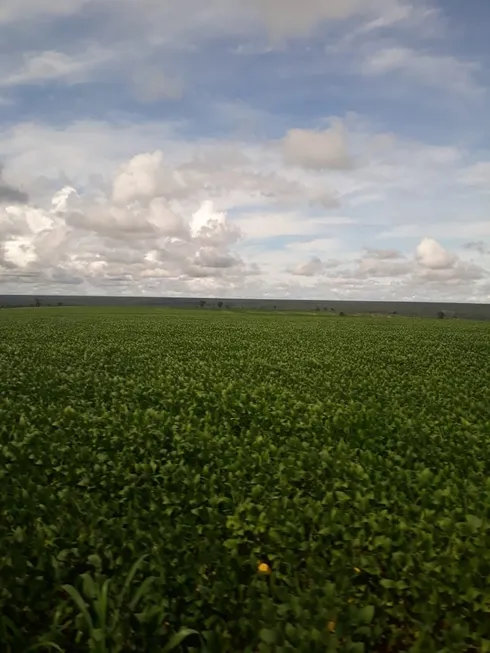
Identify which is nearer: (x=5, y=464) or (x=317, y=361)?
(x=5, y=464)

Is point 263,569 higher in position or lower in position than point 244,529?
lower

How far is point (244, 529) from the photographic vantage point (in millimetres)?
5676

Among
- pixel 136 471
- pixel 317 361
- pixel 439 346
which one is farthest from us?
pixel 439 346

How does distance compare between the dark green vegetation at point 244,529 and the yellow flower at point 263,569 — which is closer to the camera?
the dark green vegetation at point 244,529

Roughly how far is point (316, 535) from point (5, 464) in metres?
4.61

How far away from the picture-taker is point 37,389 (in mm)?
14297

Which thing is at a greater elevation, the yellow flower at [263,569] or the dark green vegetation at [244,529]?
the dark green vegetation at [244,529]

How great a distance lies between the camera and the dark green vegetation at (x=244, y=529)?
406 centimetres

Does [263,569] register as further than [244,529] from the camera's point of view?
No

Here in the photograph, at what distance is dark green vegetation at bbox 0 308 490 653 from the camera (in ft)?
13.3

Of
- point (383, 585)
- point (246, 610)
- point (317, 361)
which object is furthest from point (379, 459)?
point (317, 361)

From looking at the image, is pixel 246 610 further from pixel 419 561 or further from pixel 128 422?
pixel 128 422

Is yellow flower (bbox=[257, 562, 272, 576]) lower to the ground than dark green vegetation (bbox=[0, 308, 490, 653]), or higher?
lower

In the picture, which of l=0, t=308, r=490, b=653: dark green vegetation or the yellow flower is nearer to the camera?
l=0, t=308, r=490, b=653: dark green vegetation
